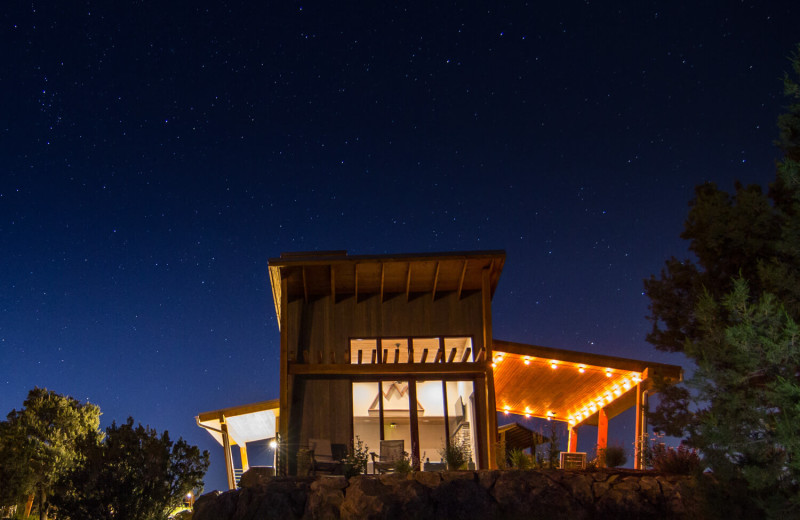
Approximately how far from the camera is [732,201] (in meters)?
9.84

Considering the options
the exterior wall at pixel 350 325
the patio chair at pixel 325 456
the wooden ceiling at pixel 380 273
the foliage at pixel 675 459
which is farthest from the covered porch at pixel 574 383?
the patio chair at pixel 325 456

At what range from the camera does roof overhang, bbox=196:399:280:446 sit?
55.3 feet

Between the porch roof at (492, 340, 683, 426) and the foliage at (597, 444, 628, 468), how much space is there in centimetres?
201

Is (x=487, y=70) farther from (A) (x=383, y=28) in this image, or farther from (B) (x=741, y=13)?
(B) (x=741, y=13)

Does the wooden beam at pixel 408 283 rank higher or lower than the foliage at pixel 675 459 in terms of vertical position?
higher

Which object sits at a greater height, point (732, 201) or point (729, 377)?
point (732, 201)

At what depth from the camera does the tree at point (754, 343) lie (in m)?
6.28

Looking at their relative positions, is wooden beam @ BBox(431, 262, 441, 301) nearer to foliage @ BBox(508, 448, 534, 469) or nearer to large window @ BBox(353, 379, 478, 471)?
large window @ BBox(353, 379, 478, 471)

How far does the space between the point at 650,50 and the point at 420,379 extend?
33.5 ft

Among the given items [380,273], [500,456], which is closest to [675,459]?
[500,456]

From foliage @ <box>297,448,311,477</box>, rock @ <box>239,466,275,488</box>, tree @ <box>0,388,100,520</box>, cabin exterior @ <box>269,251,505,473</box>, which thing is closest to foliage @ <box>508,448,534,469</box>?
cabin exterior @ <box>269,251,505,473</box>

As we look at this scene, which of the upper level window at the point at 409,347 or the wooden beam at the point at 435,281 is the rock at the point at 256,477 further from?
the wooden beam at the point at 435,281

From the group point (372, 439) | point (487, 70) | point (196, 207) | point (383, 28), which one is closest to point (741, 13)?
point (487, 70)

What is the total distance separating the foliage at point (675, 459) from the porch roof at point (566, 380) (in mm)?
1996
